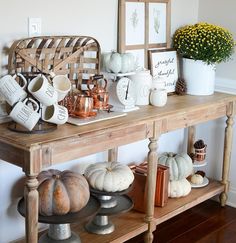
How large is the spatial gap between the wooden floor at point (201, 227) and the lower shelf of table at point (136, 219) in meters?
0.16

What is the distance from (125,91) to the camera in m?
2.69

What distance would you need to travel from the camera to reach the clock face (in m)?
2.67

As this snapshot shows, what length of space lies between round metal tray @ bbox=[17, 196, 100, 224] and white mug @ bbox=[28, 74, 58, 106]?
0.56 m

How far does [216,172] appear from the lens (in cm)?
361

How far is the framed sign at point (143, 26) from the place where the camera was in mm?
2951

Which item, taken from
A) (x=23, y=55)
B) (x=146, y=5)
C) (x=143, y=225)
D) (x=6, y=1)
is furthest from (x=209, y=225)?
(x=6, y=1)

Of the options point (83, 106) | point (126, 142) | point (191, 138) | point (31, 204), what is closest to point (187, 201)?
point (191, 138)

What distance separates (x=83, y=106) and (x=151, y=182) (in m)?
0.59

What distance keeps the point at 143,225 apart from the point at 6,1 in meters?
1.40

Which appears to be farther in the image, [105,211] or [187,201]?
[187,201]

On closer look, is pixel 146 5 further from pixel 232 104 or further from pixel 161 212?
pixel 161 212

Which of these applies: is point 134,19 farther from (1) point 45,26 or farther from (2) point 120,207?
(2) point 120,207

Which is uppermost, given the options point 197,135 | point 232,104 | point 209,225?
point 232,104

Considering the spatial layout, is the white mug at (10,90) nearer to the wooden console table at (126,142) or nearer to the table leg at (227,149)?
the wooden console table at (126,142)
